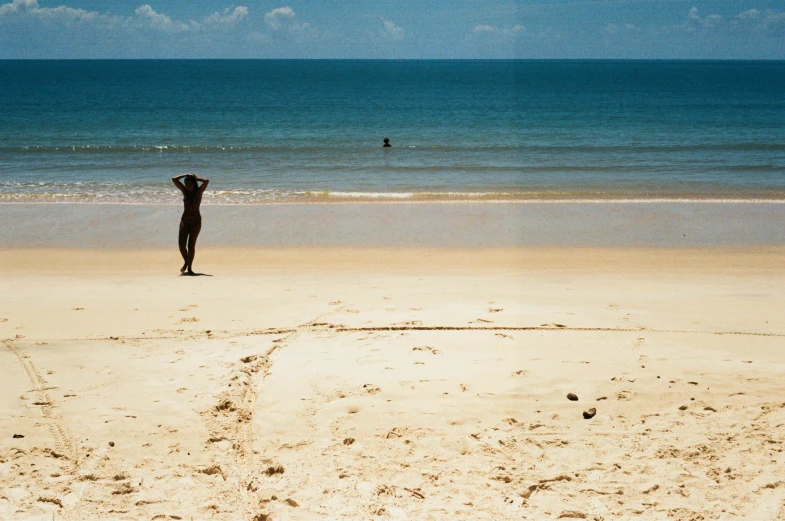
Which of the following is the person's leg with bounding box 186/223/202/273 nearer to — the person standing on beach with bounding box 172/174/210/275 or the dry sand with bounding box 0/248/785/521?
the person standing on beach with bounding box 172/174/210/275

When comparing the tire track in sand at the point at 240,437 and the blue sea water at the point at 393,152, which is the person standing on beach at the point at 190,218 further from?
the blue sea water at the point at 393,152

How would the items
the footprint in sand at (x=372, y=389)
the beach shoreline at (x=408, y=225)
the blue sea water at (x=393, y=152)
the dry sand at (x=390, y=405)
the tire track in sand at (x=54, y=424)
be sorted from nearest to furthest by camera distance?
the dry sand at (x=390, y=405) → the tire track in sand at (x=54, y=424) → the footprint in sand at (x=372, y=389) → the beach shoreline at (x=408, y=225) → the blue sea water at (x=393, y=152)

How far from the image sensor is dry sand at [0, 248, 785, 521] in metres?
4.42

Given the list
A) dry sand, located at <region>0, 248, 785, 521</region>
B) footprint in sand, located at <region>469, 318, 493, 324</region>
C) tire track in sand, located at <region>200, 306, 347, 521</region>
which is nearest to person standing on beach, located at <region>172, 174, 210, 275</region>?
dry sand, located at <region>0, 248, 785, 521</region>

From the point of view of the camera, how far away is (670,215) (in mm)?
15930

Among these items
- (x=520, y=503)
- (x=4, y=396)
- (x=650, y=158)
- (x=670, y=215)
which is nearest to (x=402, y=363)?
(x=520, y=503)

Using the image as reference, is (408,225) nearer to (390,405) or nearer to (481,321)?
(481,321)

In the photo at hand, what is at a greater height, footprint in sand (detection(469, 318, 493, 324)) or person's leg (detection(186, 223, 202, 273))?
person's leg (detection(186, 223, 202, 273))

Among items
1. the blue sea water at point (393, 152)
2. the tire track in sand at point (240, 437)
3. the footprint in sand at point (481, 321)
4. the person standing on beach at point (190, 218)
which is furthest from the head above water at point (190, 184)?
the blue sea water at point (393, 152)

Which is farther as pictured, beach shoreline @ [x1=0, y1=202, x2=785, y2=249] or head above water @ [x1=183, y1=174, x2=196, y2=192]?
beach shoreline @ [x1=0, y1=202, x2=785, y2=249]

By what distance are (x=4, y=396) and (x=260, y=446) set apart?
2158 millimetres

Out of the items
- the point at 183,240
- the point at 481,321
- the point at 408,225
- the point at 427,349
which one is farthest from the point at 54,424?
the point at 408,225

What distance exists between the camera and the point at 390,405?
5.54 metres

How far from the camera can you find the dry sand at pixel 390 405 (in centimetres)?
442
